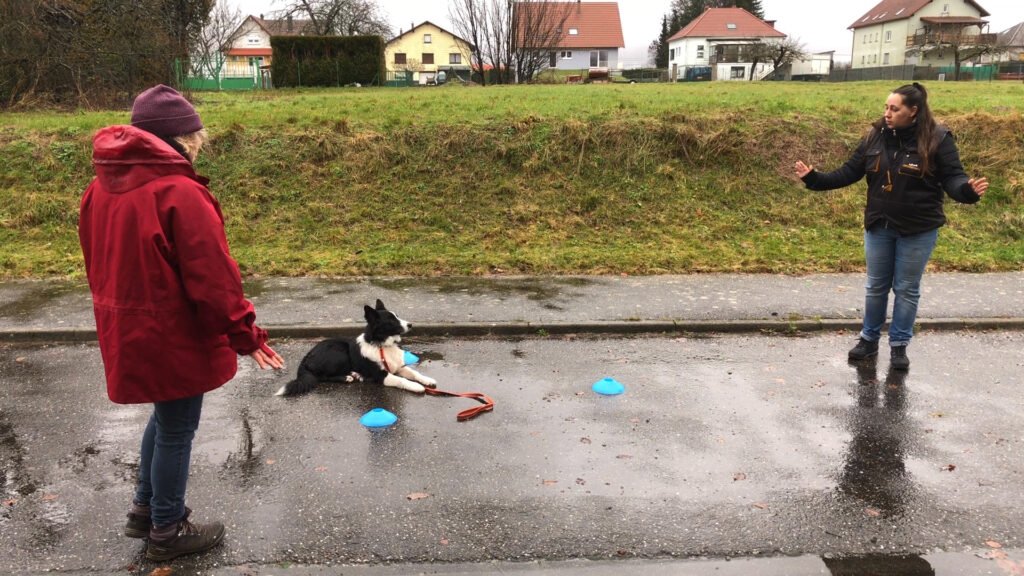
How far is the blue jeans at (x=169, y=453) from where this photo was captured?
3.29m


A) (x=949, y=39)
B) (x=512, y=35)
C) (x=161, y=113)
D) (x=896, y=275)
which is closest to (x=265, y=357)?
(x=161, y=113)

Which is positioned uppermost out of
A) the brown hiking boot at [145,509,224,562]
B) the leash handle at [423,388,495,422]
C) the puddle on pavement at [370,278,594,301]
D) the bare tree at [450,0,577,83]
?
the bare tree at [450,0,577,83]

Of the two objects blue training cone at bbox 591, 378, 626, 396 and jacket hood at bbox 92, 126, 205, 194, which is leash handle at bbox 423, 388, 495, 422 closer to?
blue training cone at bbox 591, 378, 626, 396

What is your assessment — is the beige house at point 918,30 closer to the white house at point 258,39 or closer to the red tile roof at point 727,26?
the red tile roof at point 727,26

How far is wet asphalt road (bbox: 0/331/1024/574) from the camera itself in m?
3.57

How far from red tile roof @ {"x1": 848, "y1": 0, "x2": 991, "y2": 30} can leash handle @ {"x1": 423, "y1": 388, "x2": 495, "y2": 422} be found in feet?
250

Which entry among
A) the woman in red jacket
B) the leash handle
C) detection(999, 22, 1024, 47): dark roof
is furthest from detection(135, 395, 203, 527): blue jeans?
detection(999, 22, 1024, 47): dark roof

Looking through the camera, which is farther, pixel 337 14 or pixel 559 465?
pixel 337 14

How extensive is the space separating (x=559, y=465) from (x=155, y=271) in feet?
8.62

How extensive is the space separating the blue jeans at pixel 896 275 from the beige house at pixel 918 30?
210ft

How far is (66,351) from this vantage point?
22.5 feet

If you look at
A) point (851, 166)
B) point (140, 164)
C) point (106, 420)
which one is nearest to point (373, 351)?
point (106, 420)

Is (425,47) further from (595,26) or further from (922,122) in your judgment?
(922,122)

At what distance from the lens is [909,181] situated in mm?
5719
